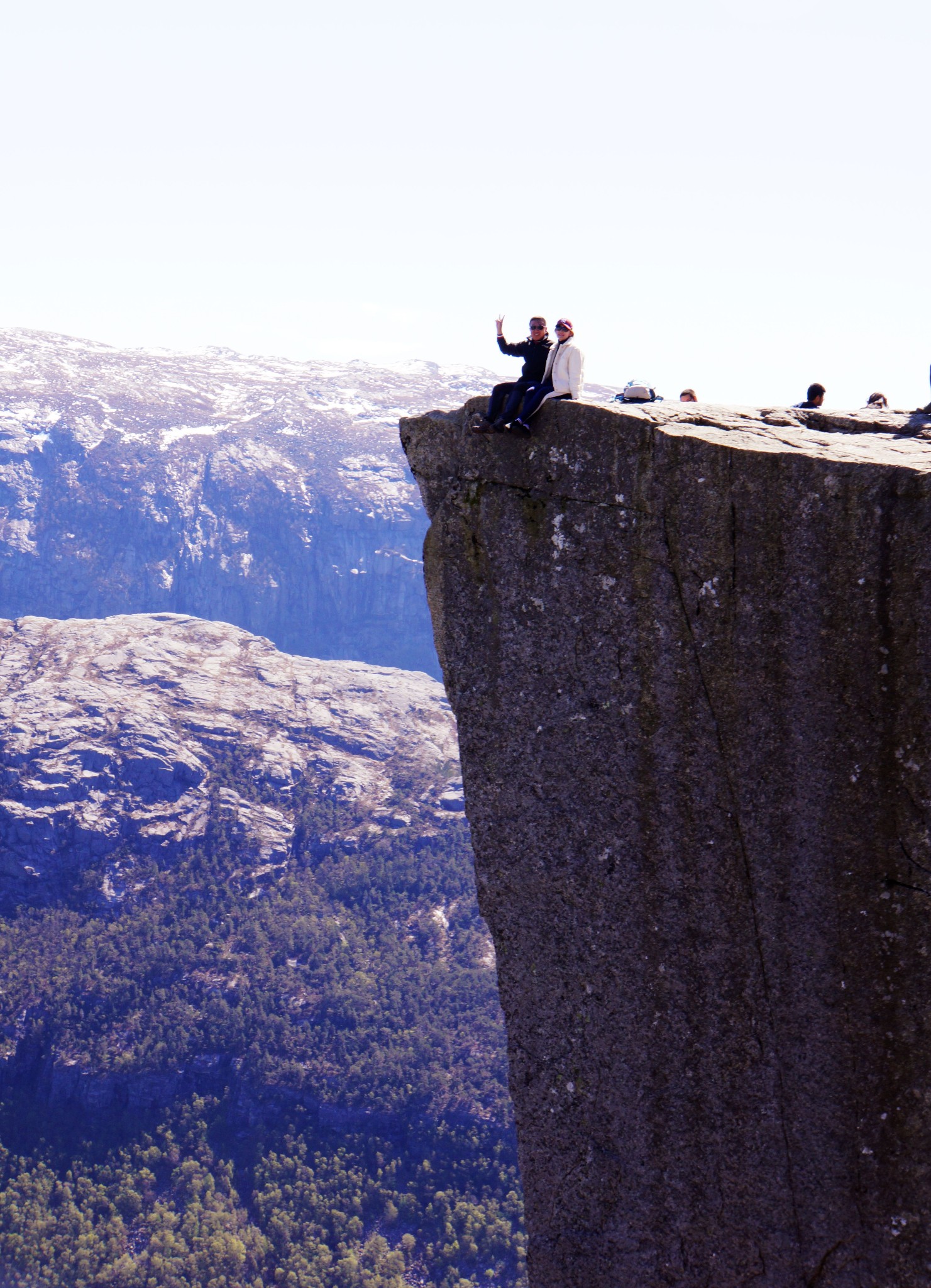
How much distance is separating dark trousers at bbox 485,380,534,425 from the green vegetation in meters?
140

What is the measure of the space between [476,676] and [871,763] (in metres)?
3.74

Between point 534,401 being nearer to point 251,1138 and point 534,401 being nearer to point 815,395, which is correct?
point 815,395

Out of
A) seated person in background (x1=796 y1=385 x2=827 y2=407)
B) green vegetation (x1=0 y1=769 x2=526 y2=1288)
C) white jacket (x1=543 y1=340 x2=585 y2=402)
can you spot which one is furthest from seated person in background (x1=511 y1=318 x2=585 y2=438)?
green vegetation (x1=0 y1=769 x2=526 y2=1288)

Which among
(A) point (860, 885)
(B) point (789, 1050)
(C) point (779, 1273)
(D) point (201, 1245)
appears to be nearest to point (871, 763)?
(A) point (860, 885)

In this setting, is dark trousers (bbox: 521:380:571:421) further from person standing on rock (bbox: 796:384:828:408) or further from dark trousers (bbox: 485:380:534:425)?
person standing on rock (bbox: 796:384:828:408)

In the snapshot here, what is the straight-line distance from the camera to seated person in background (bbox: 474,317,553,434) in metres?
10.0

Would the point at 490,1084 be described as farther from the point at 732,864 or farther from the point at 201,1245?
the point at 732,864

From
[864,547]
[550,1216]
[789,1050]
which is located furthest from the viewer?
[550,1216]

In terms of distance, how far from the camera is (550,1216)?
977 centimetres

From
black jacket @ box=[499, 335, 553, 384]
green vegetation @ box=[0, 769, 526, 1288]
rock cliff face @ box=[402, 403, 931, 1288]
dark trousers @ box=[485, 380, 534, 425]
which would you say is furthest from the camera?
green vegetation @ box=[0, 769, 526, 1288]

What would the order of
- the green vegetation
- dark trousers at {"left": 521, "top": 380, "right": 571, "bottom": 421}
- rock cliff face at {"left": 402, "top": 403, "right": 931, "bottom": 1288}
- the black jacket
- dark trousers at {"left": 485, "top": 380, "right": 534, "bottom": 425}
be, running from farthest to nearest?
the green vegetation
the black jacket
dark trousers at {"left": 485, "top": 380, "right": 534, "bottom": 425}
dark trousers at {"left": 521, "top": 380, "right": 571, "bottom": 421}
rock cliff face at {"left": 402, "top": 403, "right": 931, "bottom": 1288}

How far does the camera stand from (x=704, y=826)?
8984 mm

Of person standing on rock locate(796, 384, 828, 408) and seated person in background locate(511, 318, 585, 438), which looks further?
person standing on rock locate(796, 384, 828, 408)

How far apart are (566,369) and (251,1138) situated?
608ft
